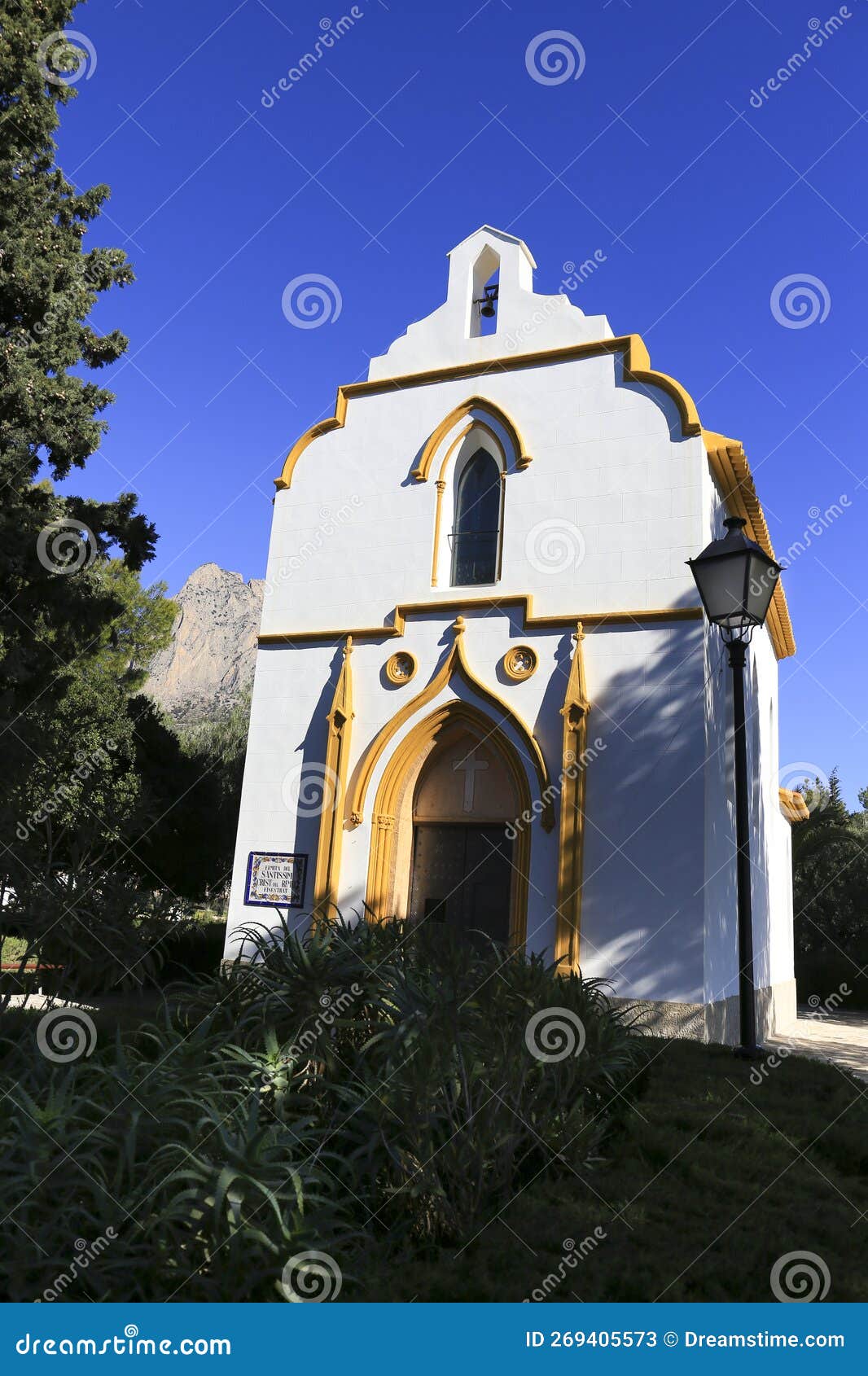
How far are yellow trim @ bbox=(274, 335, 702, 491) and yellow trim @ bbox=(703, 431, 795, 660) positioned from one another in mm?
611

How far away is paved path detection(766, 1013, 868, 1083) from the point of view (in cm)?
1105

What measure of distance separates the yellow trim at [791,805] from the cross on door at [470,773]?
7.01 metres

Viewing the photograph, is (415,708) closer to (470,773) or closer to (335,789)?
(470,773)

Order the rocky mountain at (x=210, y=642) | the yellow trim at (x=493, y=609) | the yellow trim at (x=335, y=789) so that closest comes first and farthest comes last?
the yellow trim at (x=493, y=609) < the yellow trim at (x=335, y=789) < the rocky mountain at (x=210, y=642)

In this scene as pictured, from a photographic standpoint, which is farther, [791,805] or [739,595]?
[791,805]

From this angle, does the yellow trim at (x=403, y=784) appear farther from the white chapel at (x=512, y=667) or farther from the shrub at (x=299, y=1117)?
the shrub at (x=299, y=1117)

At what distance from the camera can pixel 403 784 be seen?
39.6 ft

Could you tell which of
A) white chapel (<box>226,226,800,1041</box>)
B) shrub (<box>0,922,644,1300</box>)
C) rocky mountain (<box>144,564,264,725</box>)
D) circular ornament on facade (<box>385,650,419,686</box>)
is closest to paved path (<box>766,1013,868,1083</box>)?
white chapel (<box>226,226,800,1041</box>)

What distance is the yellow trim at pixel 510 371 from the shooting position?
37.5 ft

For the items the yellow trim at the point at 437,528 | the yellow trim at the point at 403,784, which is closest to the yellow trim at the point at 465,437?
the yellow trim at the point at 437,528

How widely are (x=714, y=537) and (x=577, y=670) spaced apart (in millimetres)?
2758

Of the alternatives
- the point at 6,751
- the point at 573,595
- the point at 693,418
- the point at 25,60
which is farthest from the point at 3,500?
the point at 693,418

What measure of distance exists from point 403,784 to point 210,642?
125 meters

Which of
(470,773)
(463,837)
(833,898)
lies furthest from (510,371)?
(833,898)
